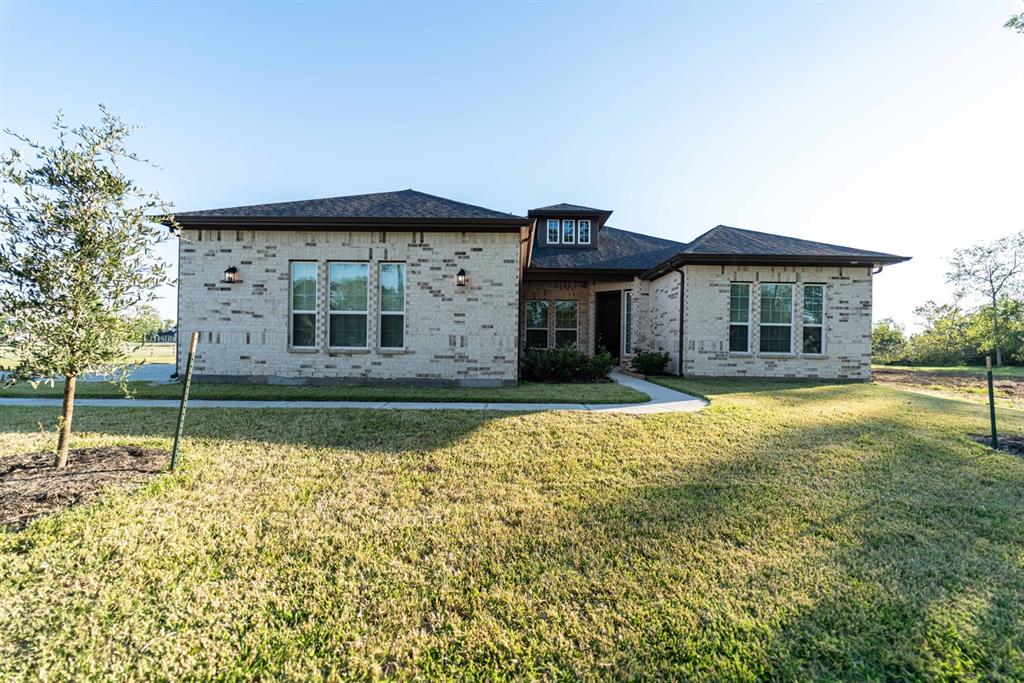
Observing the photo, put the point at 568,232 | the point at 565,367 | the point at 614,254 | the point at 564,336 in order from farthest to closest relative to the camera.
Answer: the point at 568,232 < the point at 614,254 < the point at 564,336 < the point at 565,367

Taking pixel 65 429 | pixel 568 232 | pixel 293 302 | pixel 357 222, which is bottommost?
pixel 65 429

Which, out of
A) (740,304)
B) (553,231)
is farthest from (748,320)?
(553,231)

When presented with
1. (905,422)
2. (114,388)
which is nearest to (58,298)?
(114,388)

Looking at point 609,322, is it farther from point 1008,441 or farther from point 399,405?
point 1008,441

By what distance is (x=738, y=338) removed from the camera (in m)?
10.7

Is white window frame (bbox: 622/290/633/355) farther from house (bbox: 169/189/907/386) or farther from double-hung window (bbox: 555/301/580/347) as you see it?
house (bbox: 169/189/907/386)

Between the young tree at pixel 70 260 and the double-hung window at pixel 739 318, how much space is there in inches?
457

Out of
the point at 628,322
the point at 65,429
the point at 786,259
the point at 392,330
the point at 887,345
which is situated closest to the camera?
the point at 65,429

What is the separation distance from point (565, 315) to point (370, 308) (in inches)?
273

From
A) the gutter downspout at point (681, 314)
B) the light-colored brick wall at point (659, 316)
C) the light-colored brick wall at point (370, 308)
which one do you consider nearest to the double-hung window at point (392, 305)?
the light-colored brick wall at point (370, 308)

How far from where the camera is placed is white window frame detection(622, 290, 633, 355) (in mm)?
13288

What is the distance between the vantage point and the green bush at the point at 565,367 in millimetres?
9711

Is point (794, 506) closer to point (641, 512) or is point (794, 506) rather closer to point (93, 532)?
point (641, 512)

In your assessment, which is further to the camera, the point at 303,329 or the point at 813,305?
the point at 813,305
